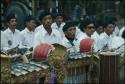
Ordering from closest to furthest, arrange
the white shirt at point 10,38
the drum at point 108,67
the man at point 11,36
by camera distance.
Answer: the drum at point 108,67, the man at point 11,36, the white shirt at point 10,38

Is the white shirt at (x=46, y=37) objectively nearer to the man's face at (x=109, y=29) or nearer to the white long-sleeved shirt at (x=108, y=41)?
the white long-sleeved shirt at (x=108, y=41)

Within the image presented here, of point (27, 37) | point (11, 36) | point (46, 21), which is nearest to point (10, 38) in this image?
point (11, 36)

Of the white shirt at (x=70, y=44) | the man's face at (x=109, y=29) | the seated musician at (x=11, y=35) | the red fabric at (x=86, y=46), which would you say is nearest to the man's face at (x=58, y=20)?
the man's face at (x=109, y=29)

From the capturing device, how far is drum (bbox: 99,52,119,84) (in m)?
5.50

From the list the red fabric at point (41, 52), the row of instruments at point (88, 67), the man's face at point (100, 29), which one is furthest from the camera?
the man's face at point (100, 29)

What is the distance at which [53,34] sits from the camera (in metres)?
6.63

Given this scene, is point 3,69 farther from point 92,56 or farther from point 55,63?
point 92,56

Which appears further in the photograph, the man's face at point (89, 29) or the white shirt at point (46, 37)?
the man's face at point (89, 29)

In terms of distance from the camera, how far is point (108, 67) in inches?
217

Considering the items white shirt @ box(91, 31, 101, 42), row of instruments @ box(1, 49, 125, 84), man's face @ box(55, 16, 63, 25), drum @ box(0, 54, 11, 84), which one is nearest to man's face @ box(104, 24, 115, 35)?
white shirt @ box(91, 31, 101, 42)

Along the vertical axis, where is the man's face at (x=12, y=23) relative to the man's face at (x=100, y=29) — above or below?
above

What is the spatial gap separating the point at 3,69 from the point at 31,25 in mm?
3863

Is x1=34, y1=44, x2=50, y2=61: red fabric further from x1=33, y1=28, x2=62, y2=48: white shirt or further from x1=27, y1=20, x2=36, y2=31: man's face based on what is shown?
x1=27, y1=20, x2=36, y2=31: man's face

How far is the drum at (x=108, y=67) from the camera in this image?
18.1 feet
